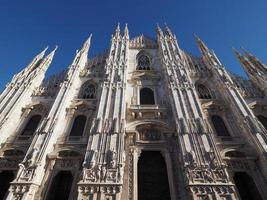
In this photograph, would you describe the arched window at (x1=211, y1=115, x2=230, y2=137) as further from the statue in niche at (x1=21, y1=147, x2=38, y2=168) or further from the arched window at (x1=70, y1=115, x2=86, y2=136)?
the statue in niche at (x1=21, y1=147, x2=38, y2=168)

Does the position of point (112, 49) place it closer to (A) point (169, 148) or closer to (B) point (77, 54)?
(B) point (77, 54)

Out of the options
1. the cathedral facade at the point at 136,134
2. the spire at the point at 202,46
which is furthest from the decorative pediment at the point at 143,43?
the spire at the point at 202,46

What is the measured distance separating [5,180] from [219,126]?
43.3 ft

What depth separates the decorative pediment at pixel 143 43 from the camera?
22.6 meters

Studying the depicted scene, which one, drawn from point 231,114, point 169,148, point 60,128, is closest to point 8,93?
point 60,128

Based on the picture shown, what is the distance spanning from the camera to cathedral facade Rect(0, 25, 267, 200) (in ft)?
32.3

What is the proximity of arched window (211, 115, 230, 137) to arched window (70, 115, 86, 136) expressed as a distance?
8.91 m

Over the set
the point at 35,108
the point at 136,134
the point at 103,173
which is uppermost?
the point at 35,108

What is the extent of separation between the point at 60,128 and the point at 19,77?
7014mm

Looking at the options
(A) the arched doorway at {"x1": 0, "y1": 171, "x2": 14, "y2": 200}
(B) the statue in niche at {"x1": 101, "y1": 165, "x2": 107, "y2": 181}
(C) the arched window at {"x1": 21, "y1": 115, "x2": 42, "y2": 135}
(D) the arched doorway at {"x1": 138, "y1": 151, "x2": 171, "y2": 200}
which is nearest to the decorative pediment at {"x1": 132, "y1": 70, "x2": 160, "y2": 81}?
(D) the arched doorway at {"x1": 138, "y1": 151, "x2": 171, "y2": 200}

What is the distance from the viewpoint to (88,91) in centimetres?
1758

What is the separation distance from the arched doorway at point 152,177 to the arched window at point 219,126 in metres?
4.44

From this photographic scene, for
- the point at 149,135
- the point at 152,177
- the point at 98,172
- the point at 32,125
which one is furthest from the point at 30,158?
the point at 149,135

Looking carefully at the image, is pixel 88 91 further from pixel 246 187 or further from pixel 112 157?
pixel 246 187
